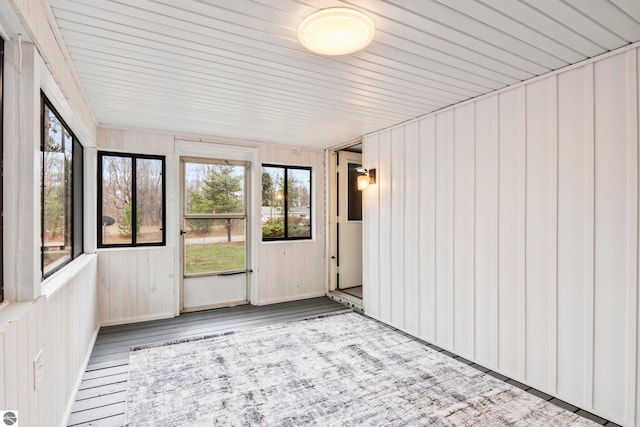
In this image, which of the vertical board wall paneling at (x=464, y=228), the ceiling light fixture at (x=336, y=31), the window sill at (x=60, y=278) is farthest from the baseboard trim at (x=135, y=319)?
the ceiling light fixture at (x=336, y=31)

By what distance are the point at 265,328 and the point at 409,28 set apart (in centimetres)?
344

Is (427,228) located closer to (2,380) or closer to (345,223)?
(345,223)

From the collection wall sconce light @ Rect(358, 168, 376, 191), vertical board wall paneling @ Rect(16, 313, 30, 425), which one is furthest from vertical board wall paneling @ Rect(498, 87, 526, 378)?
vertical board wall paneling @ Rect(16, 313, 30, 425)

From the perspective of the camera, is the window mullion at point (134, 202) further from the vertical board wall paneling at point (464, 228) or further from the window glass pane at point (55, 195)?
the vertical board wall paneling at point (464, 228)

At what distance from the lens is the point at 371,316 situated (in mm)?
4414

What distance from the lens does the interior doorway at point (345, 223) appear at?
18.1 feet

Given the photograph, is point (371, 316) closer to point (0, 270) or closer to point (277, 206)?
point (277, 206)

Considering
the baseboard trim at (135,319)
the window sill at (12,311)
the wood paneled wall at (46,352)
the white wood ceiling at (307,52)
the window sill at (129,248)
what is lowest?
the baseboard trim at (135,319)

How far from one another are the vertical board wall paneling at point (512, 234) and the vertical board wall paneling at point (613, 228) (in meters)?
0.51

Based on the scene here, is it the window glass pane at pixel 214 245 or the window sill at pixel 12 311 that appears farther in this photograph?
the window glass pane at pixel 214 245

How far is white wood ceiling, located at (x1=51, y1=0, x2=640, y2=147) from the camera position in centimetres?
174

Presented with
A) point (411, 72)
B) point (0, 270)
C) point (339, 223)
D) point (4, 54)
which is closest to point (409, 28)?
point (411, 72)

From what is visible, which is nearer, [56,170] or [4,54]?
[4,54]

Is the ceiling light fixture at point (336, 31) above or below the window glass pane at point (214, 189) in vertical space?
above
